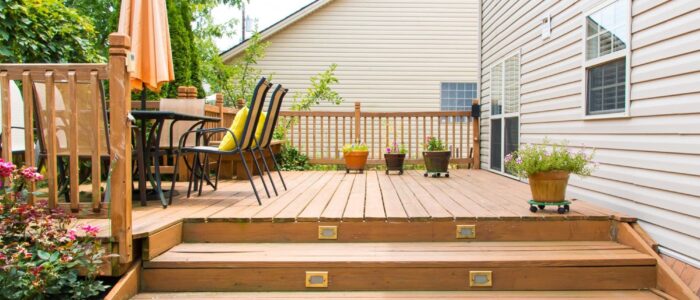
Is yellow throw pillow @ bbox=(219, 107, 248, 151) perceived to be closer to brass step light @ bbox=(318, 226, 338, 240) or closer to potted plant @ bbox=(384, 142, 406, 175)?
brass step light @ bbox=(318, 226, 338, 240)

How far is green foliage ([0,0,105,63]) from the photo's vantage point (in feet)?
12.7

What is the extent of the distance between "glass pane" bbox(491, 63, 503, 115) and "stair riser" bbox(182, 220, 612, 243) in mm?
3620

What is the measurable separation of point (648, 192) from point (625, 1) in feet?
4.19

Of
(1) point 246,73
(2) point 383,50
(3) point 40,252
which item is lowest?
(3) point 40,252

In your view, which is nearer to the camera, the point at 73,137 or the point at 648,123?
the point at 73,137

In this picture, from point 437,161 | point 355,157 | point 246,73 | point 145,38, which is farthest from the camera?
point 246,73

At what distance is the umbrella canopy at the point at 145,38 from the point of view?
3.87 meters

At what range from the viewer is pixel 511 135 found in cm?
592

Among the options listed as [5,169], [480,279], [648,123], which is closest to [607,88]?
[648,123]

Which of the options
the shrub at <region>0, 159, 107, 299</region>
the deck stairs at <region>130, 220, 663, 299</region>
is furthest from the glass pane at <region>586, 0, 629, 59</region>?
the shrub at <region>0, 159, 107, 299</region>

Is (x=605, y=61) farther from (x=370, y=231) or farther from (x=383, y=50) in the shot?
(x=383, y=50)

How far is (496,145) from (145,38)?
466 cm

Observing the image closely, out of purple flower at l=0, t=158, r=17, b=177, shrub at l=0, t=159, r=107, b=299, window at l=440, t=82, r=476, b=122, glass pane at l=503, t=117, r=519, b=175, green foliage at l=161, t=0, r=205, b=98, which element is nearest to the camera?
shrub at l=0, t=159, r=107, b=299

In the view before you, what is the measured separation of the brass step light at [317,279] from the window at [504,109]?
3.73 m
